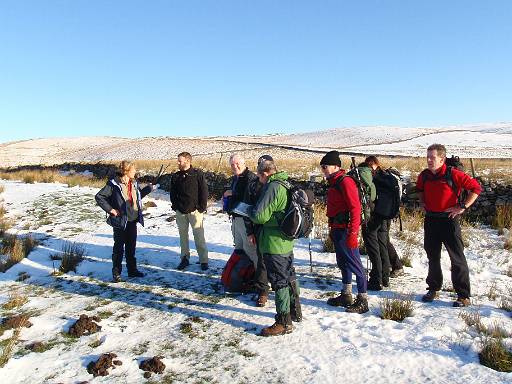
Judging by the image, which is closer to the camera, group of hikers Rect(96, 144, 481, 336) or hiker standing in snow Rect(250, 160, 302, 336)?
hiker standing in snow Rect(250, 160, 302, 336)

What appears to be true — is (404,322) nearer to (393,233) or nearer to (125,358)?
(125,358)

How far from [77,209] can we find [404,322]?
11057 mm

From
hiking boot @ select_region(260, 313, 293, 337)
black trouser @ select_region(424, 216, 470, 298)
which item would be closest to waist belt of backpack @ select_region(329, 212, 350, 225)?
black trouser @ select_region(424, 216, 470, 298)

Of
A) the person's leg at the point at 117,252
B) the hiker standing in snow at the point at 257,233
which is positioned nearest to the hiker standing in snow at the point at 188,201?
the person's leg at the point at 117,252

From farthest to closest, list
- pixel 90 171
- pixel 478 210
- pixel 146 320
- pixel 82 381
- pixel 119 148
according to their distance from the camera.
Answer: pixel 119 148 → pixel 90 171 → pixel 478 210 → pixel 146 320 → pixel 82 381

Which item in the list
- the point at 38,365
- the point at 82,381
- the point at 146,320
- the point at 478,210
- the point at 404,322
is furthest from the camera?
the point at 478,210

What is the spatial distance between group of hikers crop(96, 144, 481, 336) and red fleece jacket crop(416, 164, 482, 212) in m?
0.01

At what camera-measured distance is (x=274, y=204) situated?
176 inches

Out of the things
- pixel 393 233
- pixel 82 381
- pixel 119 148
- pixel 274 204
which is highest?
pixel 119 148

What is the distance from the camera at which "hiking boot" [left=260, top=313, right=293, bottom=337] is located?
4.62 meters

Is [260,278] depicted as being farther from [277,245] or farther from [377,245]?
[377,245]

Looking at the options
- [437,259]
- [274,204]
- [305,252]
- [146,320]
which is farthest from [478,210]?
[146,320]

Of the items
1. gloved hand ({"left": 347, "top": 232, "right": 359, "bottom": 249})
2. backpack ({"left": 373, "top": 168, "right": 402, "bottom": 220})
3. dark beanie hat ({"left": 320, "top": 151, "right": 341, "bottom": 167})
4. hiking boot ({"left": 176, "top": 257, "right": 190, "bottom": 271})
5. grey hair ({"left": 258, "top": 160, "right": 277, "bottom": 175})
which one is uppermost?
dark beanie hat ({"left": 320, "top": 151, "right": 341, "bottom": 167})

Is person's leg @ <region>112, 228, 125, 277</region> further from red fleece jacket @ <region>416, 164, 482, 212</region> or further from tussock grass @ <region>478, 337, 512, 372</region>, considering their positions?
tussock grass @ <region>478, 337, 512, 372</region>
